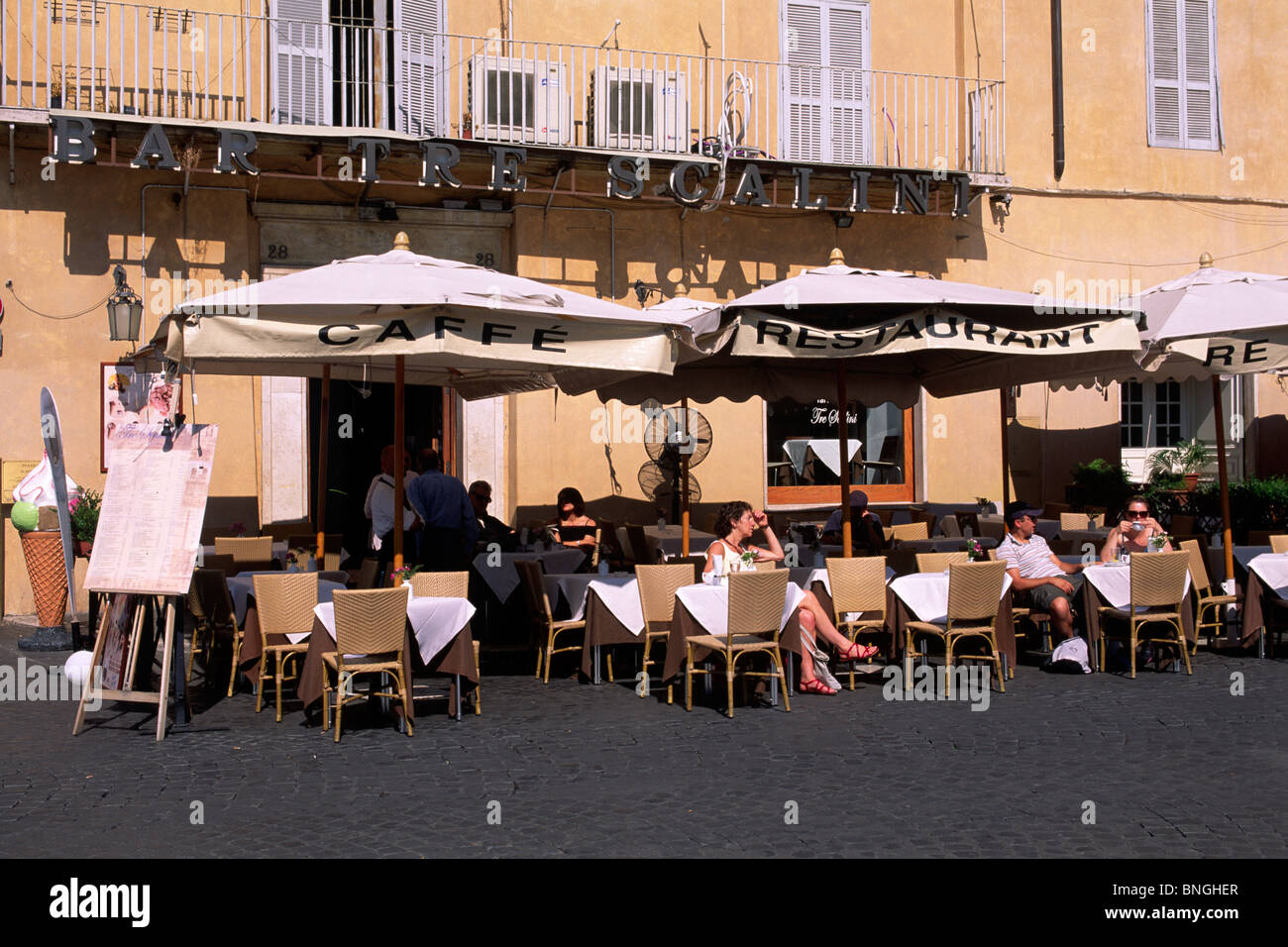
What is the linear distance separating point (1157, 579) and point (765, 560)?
9.07ft

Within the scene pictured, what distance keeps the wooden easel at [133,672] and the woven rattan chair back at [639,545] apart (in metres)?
5.15

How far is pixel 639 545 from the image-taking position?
12.3 m

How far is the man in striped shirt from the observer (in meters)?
9.55

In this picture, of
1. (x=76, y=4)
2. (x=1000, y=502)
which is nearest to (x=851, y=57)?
(x=1000, y=502)

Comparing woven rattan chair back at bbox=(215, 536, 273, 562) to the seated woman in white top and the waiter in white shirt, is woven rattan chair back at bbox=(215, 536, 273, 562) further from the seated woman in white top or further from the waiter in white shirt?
the seated woman in white top

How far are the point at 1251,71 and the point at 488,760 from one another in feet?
46.9

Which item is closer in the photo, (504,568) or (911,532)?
(504,568)

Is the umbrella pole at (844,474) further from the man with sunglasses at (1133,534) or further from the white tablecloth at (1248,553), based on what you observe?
the white tablecloth at (1248,553)

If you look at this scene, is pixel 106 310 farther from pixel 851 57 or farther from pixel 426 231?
pixel 851 57

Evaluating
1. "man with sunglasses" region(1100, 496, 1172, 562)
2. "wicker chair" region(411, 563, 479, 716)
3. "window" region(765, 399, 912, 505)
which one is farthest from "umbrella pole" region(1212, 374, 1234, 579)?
"wicker chair" region(411, 563, 479, 716)

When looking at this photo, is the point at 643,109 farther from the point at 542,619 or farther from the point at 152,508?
the point at 152,508

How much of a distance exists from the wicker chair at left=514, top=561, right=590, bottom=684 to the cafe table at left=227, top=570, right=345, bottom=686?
140 centimetres

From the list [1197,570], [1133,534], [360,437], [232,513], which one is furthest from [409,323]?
[360,437]

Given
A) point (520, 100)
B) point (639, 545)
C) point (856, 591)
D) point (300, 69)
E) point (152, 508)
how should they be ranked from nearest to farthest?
1. point (152, 508)
2. point (856, 591)
3. point (639, 545)
4. point (300, 69)
5. point (520, 100)
